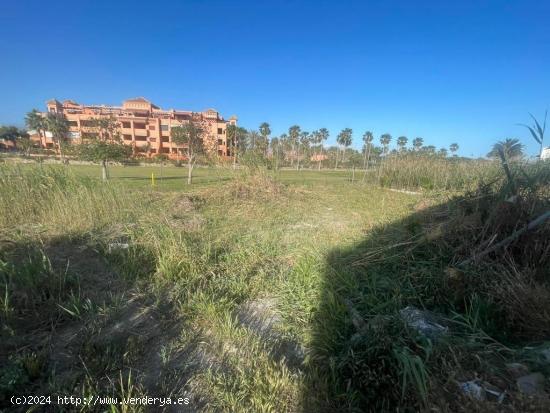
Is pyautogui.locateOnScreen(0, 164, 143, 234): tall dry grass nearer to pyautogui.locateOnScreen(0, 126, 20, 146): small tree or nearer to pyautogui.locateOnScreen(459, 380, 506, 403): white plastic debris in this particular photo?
pyautogui.locateOnScreen(459, 380, 506, 403): white plastic debris

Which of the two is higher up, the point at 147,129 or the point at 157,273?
the point at 147,129

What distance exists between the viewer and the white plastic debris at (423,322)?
1710mm

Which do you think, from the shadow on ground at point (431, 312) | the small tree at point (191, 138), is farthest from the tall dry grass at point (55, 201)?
the small tree at point (191, 138)

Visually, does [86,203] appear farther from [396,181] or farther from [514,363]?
[396,181]

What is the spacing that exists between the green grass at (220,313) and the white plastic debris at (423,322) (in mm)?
117

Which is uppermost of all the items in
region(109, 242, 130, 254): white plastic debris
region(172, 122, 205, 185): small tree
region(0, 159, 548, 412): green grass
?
region(172, 122, 205, 185): small tree

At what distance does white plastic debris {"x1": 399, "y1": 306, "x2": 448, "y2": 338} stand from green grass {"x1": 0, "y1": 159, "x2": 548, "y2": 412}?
0.12 metres

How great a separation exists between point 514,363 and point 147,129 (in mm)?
57197

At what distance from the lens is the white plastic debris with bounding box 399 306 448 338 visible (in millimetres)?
1710

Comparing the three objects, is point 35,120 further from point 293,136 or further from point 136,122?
point 293,136

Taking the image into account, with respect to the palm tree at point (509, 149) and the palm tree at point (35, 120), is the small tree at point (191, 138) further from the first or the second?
the palm tree at point (35, 120)

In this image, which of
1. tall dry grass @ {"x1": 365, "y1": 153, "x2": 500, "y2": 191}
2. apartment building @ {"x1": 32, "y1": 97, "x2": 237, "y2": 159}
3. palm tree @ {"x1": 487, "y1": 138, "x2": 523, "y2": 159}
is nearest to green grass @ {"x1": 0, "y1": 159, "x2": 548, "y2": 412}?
palm tree @ {"x1": 487, "y1": 138, "x2": 523, "y2": 159}

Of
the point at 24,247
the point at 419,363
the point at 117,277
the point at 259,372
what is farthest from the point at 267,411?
the point at 24,247

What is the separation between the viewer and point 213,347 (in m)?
2.00
